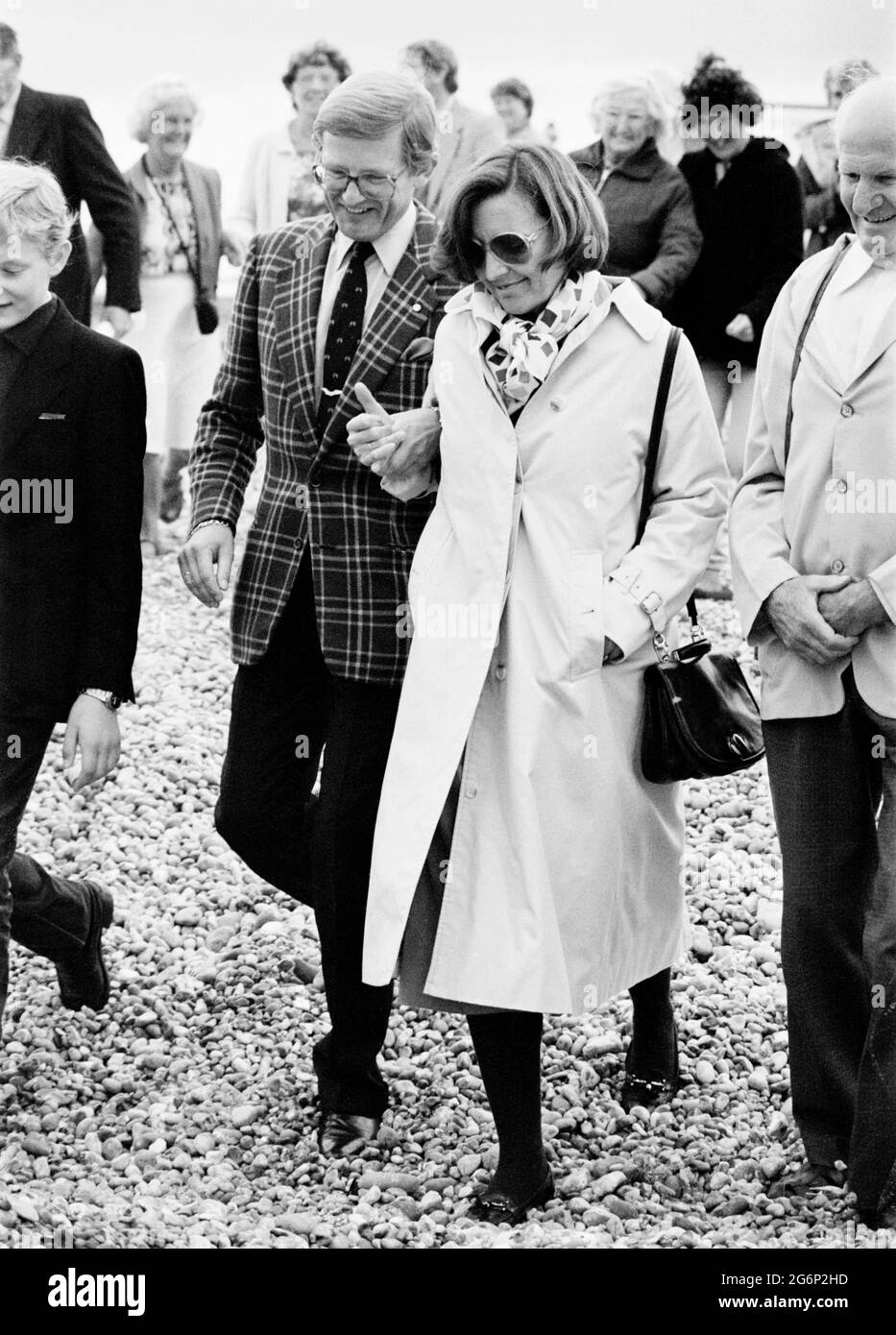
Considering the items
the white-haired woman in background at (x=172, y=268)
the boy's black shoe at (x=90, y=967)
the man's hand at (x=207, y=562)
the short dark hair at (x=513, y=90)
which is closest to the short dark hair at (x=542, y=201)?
the man's hand at (x=207, y=562)

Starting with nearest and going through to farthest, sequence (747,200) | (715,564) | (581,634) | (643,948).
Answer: (581,634)
(643,948)
(747,200)
(715,564)

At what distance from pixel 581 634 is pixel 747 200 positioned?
4215 millimetres

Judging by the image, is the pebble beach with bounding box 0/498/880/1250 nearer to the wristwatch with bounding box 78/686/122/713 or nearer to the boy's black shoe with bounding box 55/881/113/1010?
the boy's black shoe with bounding box 55/881/113/1010

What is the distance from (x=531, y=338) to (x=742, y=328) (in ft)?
13.0

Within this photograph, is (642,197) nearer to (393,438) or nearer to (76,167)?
(76,167)

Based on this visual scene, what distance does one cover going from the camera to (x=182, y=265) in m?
8.84

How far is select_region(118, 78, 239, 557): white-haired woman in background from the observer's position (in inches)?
333

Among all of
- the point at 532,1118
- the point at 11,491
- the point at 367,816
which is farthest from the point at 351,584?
the point at 532,1118

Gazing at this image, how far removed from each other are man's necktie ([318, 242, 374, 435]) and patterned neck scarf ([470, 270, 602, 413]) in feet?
1.29

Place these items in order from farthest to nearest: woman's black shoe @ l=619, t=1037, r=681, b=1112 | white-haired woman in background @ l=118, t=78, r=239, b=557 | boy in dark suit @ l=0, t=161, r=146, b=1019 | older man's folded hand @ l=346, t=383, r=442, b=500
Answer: white-haired woman in background @ l=118, t=78, r=239, b=557, woman's black shoe @ l=619, t=1037, r=681, b=1112, boy in dark suit @ l=0, t=161, r=146, b=1019, older man's folded hand @ l=346, t=383, r=442, b=500

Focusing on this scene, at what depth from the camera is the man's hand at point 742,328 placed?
756cm

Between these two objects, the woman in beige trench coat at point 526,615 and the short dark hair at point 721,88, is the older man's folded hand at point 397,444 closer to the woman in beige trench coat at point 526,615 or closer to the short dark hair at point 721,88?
the woman in beige trench coat at point 526,615

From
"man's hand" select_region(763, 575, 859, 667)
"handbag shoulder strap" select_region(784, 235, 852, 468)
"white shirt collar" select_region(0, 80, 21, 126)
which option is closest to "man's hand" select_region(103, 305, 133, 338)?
"white shirt collar" select_region(0, 80, 21, 126)

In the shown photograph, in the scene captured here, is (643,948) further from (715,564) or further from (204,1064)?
(715,564)
